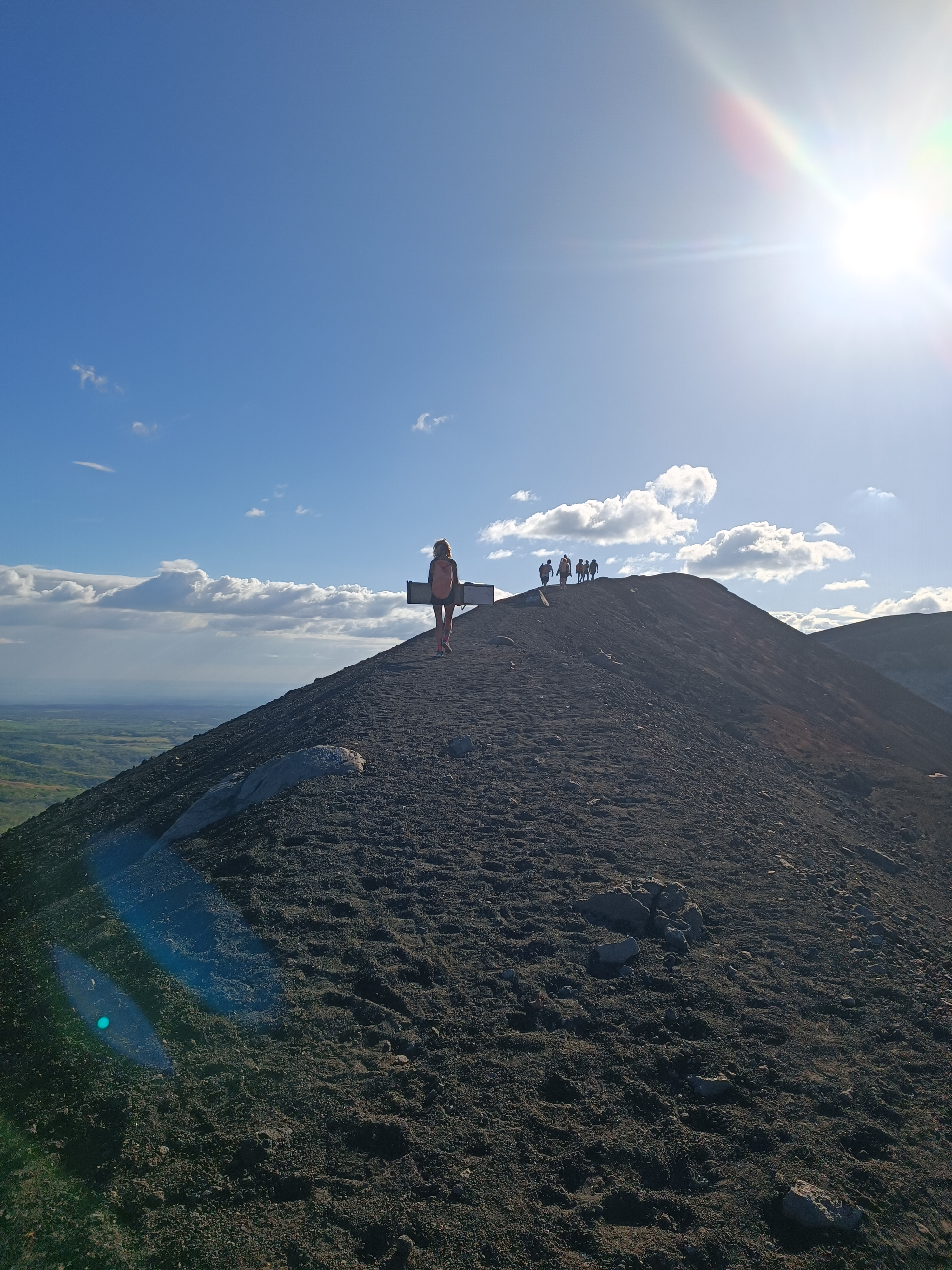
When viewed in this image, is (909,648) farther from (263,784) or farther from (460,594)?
(263,784)

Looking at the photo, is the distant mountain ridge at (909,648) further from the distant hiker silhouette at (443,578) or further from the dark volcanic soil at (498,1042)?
the dark volcanic soil at (498,1042)

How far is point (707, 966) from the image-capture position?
679cm

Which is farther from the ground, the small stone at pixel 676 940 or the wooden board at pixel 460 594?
the wooden board at pixel 460 594

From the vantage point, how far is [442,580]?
15.7 metres

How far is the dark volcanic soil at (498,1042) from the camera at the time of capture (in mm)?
4105

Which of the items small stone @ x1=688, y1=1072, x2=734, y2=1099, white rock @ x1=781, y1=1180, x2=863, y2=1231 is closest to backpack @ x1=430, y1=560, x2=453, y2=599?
small stone @ x1=688, y1=1072, x2=734, y2=1099

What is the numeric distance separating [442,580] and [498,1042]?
11162 mm

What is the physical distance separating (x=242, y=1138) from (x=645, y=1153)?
2.77 m

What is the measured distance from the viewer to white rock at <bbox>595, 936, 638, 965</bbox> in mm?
6734

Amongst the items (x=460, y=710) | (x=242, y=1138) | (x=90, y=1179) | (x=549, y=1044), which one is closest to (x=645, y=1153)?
(x=549, y=1044)

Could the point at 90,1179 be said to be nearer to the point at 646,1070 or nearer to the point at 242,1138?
the point at 242,1138

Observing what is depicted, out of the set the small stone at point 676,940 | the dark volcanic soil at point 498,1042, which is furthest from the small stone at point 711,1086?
the small stone at point 676,940

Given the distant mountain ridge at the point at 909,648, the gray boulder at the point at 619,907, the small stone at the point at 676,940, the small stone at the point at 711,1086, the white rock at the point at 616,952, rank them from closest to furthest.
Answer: the small stone at the point at 711,1086 < the white rock at the point at 616,952 < the small stone at the point at 676,940 < the gray boulder at the point at 619,907 < the distant mountain ridge at the point at 909,648

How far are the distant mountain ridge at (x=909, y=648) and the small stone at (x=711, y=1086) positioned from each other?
163 ft
